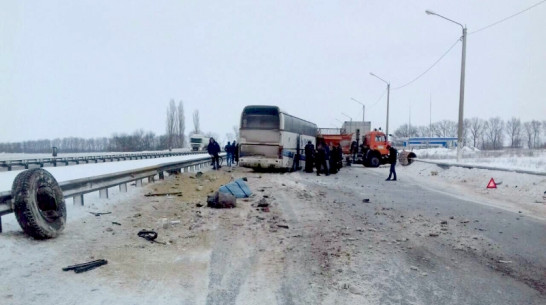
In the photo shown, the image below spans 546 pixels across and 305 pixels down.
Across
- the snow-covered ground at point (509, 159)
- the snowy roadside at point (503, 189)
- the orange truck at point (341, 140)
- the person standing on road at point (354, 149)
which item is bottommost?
the snowy roadside at point (503, 189)

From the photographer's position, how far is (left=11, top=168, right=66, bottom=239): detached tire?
5.84 m

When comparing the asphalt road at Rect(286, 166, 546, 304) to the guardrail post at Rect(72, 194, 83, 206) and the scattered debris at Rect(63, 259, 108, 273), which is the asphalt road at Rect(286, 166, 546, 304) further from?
the guardrail post at Rect(72, 194, 83, 206)

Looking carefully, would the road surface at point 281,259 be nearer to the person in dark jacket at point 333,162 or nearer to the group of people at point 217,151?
the person in dark jacket at point 333,162

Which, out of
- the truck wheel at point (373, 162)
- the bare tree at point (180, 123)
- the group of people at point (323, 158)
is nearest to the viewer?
the group of people at point (323, 158)

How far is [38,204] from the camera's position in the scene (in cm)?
636

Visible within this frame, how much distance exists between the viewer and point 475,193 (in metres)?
15.2

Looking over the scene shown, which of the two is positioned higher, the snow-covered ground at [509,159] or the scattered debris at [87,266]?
the snow-covered ground at [509,159]

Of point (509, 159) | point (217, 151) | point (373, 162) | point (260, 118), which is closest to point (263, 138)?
point (260, 118)

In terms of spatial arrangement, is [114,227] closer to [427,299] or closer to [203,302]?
[203,302]

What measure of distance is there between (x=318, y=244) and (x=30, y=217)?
14.4 ft

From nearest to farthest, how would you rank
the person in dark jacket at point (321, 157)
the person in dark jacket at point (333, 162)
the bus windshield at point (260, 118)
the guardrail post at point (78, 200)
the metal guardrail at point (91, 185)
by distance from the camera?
1. the metal guardrail at point (91, 185)
2. the guardrail post at point (78, 200)
3. the bus windshield at point (260, 118)
4. the person in dark jacket at point (321, 157)
5. the person in dark jacket at point (333, 162)

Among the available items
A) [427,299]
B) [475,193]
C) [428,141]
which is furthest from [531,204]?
[428,141]

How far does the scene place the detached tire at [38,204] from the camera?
5.84m

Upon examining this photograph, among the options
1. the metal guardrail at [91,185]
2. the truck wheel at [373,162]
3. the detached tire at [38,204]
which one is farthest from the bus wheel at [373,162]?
the detached tire at [38,204]
